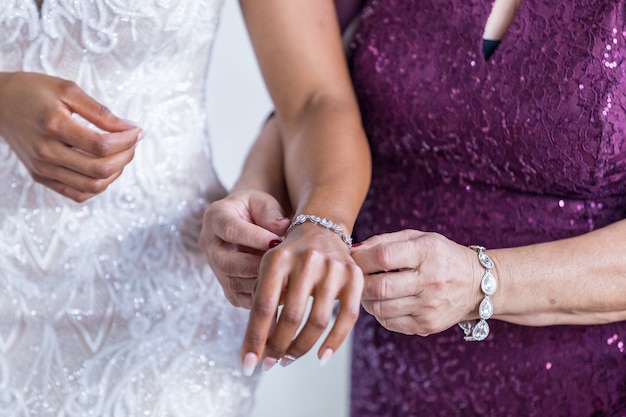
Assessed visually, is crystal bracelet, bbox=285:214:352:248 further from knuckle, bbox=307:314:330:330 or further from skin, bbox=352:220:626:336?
knuckle, bbox=307:314:330:330

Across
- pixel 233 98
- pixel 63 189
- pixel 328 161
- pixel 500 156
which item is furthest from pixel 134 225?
A: pixel 233 98

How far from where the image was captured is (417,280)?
0.93 meters

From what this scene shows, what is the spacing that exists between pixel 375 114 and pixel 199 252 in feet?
0.95

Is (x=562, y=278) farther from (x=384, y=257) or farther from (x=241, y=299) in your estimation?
(x=241, y=299)

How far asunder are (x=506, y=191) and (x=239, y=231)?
0.38 m

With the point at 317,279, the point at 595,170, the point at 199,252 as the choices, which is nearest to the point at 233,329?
the point at 199,252

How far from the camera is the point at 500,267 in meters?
1.01

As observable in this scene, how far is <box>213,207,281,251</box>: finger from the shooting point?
950 millimetres

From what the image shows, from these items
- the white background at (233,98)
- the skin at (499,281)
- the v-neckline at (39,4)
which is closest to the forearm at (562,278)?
the skin at (499,281)

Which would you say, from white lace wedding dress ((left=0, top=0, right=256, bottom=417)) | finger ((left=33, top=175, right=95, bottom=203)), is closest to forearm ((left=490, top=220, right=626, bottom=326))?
white lace wedding dress ((left=0, top=0, right=256, bottom=417))

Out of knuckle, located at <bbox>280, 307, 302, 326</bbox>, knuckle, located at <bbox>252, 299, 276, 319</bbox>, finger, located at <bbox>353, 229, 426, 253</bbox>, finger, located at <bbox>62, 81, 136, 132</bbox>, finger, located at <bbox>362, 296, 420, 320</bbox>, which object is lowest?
finger, located at <bbox>362, 296, 420, 320</bbox>

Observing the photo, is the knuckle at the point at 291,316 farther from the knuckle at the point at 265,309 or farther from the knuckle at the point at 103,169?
the knuckle at the point at 103,169

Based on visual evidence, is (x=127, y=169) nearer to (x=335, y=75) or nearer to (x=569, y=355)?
(x=335, y=75)

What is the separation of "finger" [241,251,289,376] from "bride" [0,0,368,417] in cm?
21
